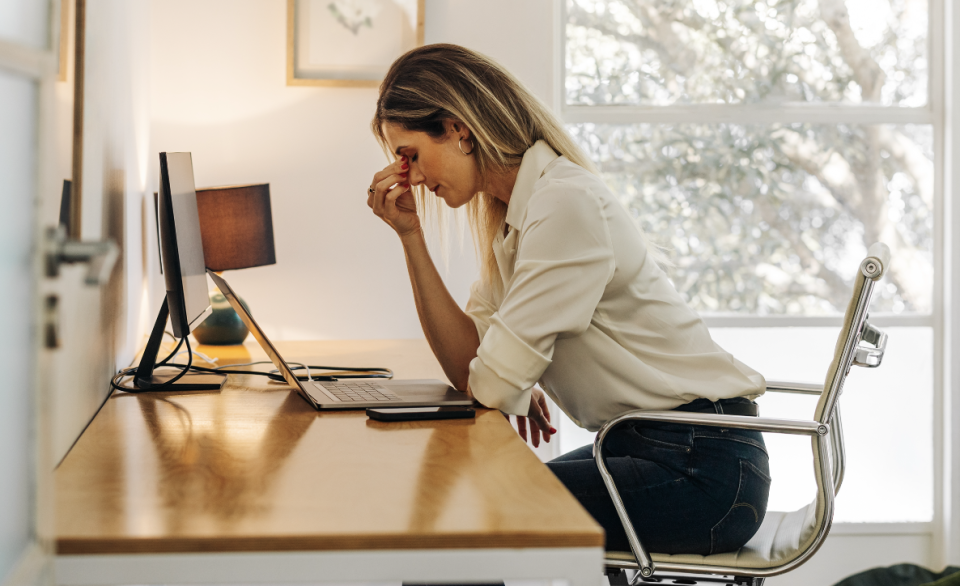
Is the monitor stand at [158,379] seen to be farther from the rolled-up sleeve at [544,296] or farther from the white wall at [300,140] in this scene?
the white wall at [300,140]

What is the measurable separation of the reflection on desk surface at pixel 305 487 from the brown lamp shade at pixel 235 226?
103 centimetres

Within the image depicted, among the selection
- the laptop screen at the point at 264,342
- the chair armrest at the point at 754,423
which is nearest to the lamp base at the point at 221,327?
the laptop screen at the point at 264,342

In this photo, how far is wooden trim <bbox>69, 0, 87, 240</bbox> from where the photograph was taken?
1.04m

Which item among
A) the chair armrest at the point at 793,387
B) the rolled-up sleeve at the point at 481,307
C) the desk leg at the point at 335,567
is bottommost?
the desk leg at the point at 335,567

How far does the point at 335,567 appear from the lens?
68 cm

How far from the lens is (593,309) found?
127cm

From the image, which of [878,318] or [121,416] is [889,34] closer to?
[878,318]

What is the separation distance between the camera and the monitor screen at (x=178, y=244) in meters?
1.32

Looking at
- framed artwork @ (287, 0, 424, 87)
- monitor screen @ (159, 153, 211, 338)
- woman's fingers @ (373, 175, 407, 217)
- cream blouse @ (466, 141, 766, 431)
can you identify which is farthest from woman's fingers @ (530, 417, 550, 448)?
framed artwork @ (287, 0, 424, 87)

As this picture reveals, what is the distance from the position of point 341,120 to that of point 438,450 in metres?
1.72

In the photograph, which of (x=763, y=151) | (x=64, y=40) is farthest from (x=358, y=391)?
(x=763, y=151)

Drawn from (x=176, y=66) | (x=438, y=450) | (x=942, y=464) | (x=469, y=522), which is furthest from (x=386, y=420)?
(x=942, y=464)

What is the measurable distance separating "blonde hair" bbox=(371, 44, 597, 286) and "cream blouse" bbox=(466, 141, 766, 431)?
0.04 metres

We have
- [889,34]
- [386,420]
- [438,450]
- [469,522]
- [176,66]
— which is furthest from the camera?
[889,34]
